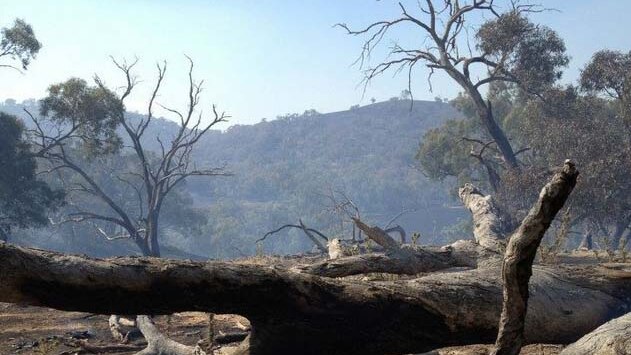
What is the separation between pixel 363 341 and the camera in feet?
11.5

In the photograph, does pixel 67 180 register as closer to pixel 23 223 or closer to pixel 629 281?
pixel 23 223

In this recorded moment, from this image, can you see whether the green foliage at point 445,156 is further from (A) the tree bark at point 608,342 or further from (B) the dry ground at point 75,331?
(A) the tree bark at point 608,342

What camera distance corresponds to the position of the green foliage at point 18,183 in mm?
22203

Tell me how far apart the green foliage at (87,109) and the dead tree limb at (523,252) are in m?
23.6

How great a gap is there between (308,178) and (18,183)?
74067 mm

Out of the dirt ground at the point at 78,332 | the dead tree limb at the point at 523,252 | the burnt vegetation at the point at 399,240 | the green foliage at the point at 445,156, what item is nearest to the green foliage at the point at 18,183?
the burnt vegetation at the point at 399,240

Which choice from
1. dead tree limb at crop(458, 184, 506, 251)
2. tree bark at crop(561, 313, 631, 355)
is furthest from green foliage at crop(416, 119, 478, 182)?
tree bark at crop(561, 313, 631, 355)

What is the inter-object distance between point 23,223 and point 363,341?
22.8m

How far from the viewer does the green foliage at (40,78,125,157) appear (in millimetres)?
24297

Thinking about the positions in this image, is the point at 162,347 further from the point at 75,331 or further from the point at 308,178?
the point at 308,178

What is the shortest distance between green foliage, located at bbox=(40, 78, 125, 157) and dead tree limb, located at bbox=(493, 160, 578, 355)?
928 inches

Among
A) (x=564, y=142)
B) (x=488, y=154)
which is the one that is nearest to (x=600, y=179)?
(x=564, y=142)

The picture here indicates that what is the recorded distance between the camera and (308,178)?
3789 inches

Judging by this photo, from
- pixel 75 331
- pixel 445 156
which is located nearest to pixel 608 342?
pixel 75 331
